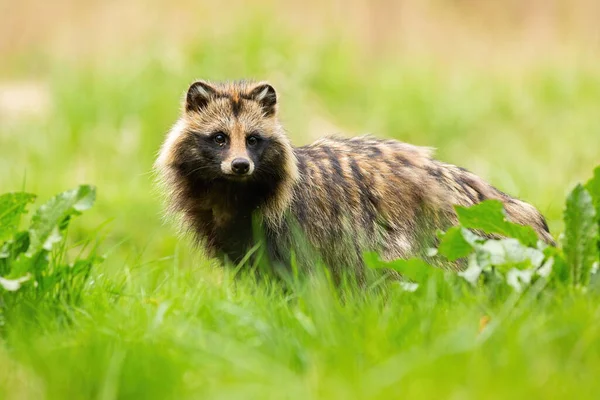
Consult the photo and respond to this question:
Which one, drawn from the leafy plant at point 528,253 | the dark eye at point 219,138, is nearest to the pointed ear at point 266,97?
the dark eye at point 219,138

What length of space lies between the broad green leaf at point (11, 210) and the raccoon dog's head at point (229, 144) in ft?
4.41

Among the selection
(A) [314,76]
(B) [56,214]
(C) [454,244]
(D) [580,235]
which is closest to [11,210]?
(B) [56,214]

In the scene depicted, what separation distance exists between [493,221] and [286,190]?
161 centimetres

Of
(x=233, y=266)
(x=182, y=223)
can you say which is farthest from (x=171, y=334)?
(x=182, y=223)

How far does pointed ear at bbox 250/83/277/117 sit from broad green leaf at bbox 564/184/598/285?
241 centimetres

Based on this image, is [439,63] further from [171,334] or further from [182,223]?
[171,334]

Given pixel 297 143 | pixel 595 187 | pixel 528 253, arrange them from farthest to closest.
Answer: pixel 297 143 → pixel 595 187 → pixel 528 253

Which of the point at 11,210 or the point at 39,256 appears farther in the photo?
the point at 11,210

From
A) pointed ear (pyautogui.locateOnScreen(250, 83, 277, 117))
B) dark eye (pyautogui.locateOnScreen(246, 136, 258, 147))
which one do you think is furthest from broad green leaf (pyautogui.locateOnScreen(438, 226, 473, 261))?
pointed ear (pyautogui.locateOnScreen(250, 83, 277, 117))

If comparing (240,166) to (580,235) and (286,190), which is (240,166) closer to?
(286,190)

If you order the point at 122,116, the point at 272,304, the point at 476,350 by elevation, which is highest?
the point at 476,350

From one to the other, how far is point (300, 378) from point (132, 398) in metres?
0.55

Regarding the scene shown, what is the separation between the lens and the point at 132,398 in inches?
115

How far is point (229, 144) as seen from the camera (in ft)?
18.1
